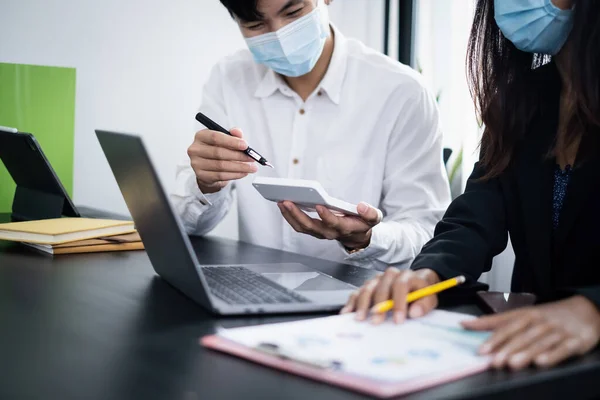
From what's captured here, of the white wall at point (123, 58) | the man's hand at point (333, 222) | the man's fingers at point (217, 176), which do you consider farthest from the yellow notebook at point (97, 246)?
the white wall at point (123, 58)

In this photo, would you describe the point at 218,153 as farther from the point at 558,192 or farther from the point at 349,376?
the point at 349,376

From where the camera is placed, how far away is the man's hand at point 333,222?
48.1 inches

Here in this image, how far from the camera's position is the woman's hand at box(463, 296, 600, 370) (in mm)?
594

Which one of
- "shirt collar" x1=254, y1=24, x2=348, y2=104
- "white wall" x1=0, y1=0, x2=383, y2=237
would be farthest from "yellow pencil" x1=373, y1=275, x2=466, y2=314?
"white wall" x1=0, y1=0, x2=383, y2=237

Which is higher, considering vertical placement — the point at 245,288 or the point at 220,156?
the point at 220,156

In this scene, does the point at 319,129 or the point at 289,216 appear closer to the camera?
the point at 289,216

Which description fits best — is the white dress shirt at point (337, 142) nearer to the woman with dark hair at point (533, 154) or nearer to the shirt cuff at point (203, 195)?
the shirt cuff at point (203, 195)

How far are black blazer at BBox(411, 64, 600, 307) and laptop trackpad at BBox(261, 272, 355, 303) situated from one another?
0.50 ft

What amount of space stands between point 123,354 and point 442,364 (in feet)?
0.97

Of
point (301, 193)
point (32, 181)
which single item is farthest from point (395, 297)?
point (32, 181)

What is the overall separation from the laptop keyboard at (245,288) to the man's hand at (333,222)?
210 mm

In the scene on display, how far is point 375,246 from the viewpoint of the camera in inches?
53.2

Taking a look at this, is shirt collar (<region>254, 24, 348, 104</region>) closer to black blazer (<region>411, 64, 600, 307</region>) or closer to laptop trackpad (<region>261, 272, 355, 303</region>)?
black blazer (<region>411, 64, 600, 307</region>)

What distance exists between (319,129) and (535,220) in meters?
0.75
